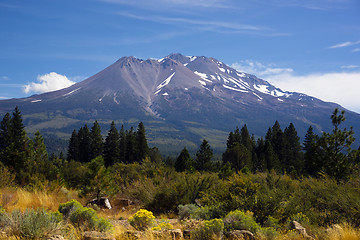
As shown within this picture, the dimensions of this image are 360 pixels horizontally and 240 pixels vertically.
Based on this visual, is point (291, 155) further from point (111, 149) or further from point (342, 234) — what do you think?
point (342, 234)

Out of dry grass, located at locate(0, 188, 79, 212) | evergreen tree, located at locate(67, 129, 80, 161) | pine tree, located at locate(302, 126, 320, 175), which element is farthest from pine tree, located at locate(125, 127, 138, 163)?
dry grass, located at locate(0, 188, 79, 212)

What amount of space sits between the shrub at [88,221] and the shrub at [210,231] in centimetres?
217

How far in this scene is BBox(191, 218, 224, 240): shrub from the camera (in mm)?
5883

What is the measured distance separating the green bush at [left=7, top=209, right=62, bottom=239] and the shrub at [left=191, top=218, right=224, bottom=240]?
3.05m

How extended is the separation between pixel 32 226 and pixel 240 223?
454 centimetres

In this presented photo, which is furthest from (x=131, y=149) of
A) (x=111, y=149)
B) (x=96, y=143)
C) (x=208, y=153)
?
(x=208, y=153)

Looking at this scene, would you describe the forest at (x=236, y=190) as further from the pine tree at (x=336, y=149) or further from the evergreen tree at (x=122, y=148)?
the evergreen tree at (x=122, y=148)

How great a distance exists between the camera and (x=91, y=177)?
12.7 m

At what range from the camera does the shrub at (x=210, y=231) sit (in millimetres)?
5883

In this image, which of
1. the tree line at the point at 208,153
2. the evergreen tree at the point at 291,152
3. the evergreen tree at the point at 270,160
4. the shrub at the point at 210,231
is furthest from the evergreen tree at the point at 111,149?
the shrub at the point at 210,231

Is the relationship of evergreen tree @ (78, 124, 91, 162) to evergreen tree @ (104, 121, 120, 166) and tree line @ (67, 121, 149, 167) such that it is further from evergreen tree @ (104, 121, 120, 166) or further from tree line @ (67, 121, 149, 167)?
evergreen tree @ (104, 121, 120, 166)

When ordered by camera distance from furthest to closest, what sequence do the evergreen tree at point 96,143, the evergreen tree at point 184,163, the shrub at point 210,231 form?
the evergreen tree at point 96,143 → the evergreen tree at point 184,163 → the shrub at point 210,231

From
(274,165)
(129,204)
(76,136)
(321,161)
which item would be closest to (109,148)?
(76,136)

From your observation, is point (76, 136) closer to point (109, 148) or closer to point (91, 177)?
point (109, 148)
